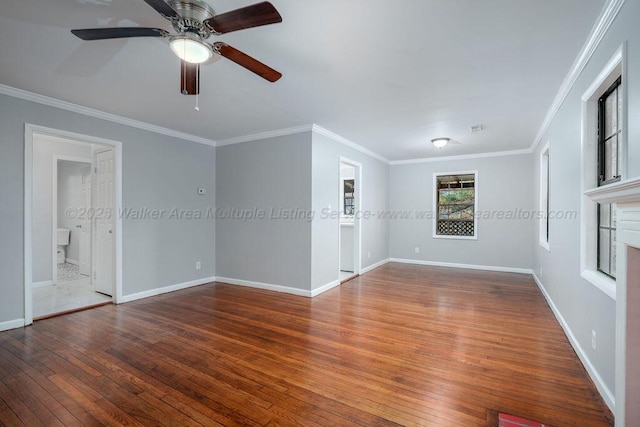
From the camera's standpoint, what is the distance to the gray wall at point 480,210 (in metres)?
6.05

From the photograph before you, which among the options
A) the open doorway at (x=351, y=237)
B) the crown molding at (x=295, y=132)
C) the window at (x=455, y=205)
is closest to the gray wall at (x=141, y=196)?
the crown molding at (x=295, y=132)

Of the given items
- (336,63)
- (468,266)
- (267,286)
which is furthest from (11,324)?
(468,266)

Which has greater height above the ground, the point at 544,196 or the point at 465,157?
the point at 465,157

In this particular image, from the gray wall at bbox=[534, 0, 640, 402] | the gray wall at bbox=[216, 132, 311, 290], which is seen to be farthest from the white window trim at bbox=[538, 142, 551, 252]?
the gray wall at bbox=[216, 132, 311, 290]

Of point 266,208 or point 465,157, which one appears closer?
point 266,208

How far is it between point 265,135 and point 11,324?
3.78m

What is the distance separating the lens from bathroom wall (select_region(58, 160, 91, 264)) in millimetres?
6498

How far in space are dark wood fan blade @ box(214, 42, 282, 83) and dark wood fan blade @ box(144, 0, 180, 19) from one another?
0.28 m

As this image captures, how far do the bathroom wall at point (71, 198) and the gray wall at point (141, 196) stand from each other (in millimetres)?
2840

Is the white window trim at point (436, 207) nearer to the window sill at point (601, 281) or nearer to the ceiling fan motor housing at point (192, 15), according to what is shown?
the window sill at point (601, 281)

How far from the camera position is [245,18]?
161 centimetres

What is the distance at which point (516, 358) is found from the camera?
8.45 ft

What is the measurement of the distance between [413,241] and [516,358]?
465cm

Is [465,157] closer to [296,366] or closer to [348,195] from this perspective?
[348,195]
